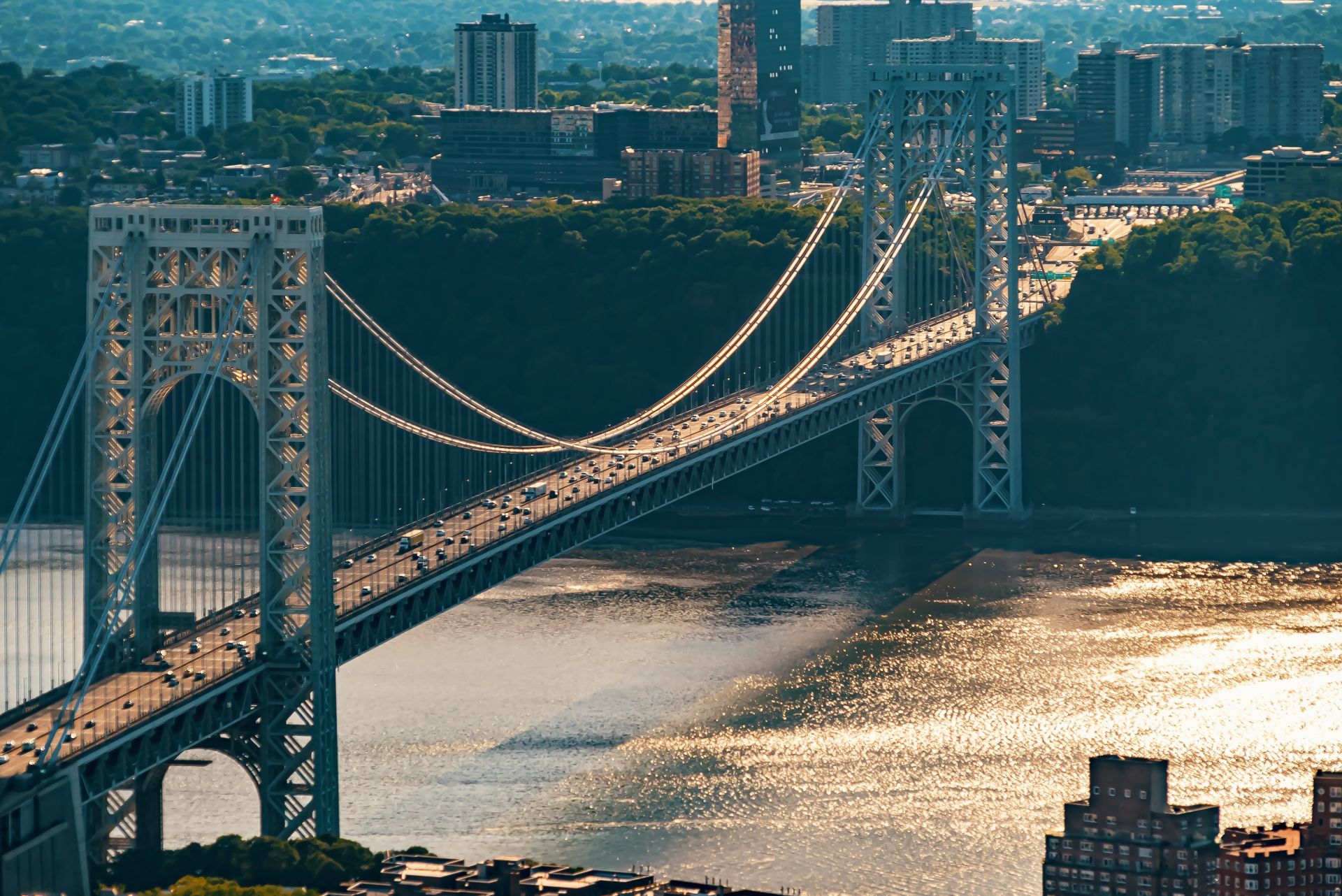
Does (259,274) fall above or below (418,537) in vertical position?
above

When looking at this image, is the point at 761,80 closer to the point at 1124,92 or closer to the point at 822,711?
the point at 1124,92

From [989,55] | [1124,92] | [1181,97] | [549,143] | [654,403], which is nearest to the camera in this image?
[654,403]

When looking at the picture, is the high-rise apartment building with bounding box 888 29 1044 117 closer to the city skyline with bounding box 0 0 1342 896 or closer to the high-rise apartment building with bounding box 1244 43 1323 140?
the high-rise apartment building with bounding box 1244 43 1323 140

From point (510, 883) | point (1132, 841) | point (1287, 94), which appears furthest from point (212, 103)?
point (1132, 841)

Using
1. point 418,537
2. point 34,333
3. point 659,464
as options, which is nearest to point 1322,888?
point 418,537

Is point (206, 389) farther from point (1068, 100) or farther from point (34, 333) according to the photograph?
point (1068, 100)

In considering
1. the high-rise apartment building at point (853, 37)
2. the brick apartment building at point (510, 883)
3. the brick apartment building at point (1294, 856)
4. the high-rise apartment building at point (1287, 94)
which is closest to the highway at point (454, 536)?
the brick apartment building at point (510, 883)

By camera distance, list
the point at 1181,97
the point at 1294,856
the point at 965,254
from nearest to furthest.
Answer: the point at 1294,856 < the point at 965,254 < the point at 1181,97
